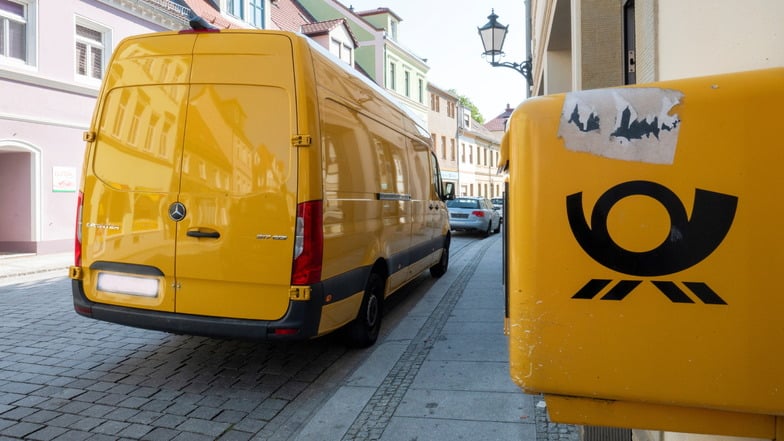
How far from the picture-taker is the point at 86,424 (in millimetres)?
3396

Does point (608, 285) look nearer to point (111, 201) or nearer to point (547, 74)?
point (111, 201)

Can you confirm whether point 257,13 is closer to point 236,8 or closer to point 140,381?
point 236,8

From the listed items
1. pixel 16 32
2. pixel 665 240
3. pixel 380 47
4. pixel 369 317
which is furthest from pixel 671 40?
pixel 380 47

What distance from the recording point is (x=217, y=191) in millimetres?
3928

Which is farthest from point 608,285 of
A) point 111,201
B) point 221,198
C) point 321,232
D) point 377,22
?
point 377,22

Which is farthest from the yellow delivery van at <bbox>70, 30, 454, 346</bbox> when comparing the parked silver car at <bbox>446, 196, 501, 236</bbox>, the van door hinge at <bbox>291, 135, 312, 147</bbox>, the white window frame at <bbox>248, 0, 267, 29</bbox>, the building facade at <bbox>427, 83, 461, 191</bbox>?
the building facade at <bbox>427, 83, 461, 191</bbox>

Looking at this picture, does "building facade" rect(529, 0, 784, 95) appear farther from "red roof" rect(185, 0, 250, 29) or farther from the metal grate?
"red roof" rect(185, 0, 250, 29)

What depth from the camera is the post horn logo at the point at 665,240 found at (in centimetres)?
136

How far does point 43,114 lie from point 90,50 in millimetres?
2526

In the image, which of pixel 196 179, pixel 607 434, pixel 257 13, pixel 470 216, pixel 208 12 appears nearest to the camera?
pixel 607 434

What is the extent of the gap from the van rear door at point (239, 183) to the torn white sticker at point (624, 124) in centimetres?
265

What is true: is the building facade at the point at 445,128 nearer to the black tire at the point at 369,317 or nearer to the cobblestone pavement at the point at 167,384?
the black tire at the point at 369,317

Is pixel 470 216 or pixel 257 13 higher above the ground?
pixel 257 13

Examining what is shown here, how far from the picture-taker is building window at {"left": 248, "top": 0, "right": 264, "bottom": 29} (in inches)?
834
